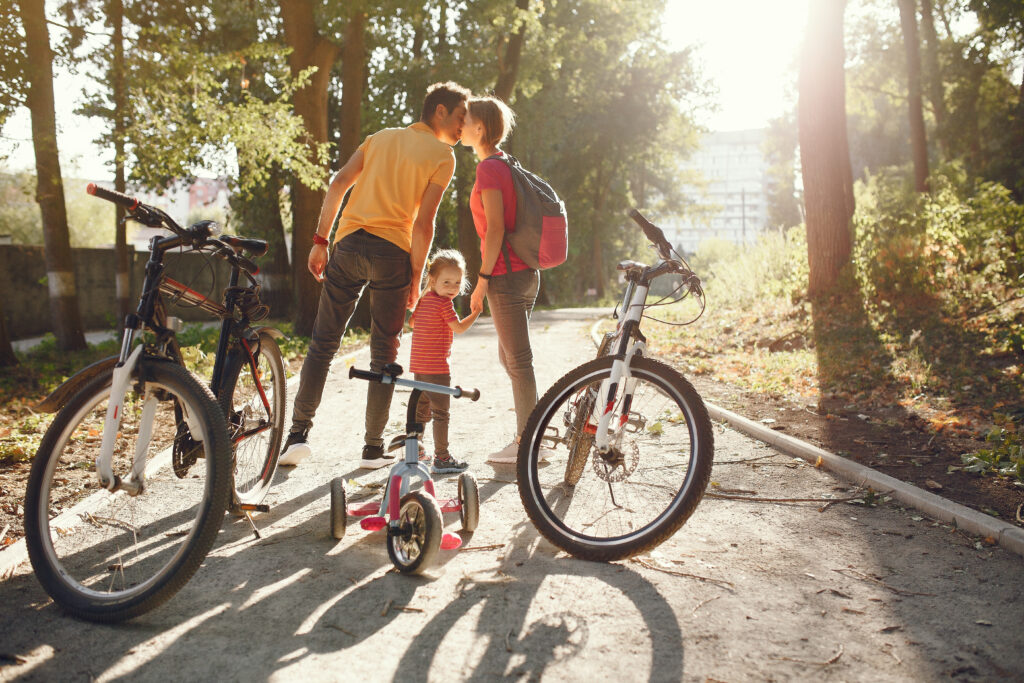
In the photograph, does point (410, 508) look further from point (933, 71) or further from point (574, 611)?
point (933, 71)

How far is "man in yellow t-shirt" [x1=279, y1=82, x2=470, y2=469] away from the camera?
173 inches

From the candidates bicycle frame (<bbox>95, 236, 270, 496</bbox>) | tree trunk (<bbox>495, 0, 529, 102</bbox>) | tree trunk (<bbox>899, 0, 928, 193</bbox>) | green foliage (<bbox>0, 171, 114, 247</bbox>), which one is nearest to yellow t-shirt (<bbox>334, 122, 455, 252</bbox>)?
bicycle frame (<bbox>95, 236, 270, 496</bbox>)

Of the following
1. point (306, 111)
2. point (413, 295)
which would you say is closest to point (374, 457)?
point (413, 295)

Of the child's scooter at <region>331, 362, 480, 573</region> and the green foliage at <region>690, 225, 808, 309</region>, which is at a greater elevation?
the green foliage at <region>690, 225, 808, 309</region>

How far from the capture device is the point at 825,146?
11.7 meters

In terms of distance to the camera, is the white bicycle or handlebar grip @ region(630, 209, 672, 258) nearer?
the white bicycle

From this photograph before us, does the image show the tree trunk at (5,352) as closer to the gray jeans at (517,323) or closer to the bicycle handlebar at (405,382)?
the gray jeans at (517,323)

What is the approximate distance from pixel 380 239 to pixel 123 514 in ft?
6.28

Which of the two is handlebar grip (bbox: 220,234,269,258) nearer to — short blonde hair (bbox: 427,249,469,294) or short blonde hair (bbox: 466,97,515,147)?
short blonde hair (bbox: 427,249,469,294)

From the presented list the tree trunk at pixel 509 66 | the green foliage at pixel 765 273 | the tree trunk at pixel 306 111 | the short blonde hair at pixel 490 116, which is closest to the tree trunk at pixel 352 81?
→ the tree trunk at pixel 306 111

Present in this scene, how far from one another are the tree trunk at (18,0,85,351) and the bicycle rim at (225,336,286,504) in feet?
30.1

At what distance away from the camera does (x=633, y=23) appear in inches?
1099

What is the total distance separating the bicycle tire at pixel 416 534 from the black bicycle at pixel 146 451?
2.29 ft

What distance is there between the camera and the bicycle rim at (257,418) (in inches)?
154
